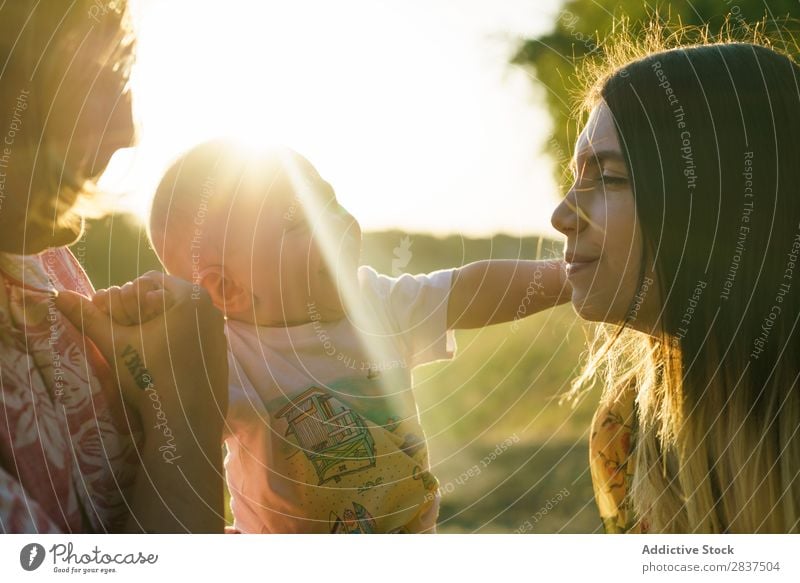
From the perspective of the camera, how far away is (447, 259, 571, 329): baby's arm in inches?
34.8

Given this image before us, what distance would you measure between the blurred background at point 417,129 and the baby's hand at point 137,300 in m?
0.06

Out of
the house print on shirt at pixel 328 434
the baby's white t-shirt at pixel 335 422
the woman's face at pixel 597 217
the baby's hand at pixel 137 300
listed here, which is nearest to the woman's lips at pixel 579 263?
the woman's face at pixel 597 217

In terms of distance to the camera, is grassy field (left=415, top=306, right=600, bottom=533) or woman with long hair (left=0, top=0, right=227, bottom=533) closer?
woman with long hair (left=0, top=0, right=227, bottom=533)

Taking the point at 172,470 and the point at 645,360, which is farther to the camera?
the point at 645,360

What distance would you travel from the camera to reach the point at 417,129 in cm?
91

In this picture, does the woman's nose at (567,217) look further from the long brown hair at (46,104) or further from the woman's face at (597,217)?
the long brown hair at (46,104)

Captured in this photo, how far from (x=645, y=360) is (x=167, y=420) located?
0.45 m

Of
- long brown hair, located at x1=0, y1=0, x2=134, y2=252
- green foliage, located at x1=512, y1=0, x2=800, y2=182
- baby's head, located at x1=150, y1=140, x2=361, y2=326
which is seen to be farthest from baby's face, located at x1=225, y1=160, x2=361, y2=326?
green foliage, located at x1=512, y1=0, x2=800, y2=182

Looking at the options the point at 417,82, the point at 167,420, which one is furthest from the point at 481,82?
the point at 167,420

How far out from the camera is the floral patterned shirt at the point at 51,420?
0.74 meters

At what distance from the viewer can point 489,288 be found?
0.89 meters

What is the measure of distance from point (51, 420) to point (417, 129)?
423 millimetres

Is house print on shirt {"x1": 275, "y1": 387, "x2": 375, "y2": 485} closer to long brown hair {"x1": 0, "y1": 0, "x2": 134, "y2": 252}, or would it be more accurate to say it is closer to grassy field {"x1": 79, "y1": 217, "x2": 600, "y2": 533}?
grassy field {"x1": 79, "y1": 217, "x2": 600, "y2": 533}

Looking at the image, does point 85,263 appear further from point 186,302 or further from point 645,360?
point 645,360
